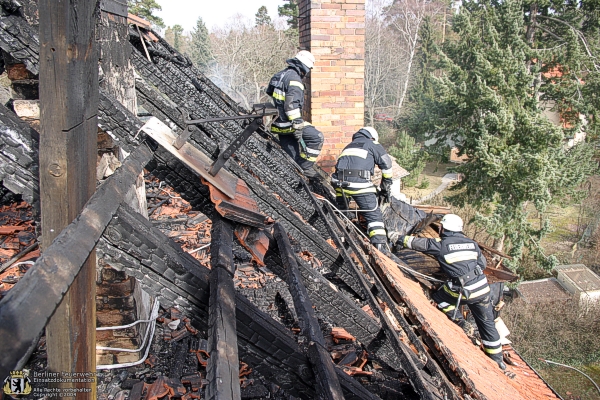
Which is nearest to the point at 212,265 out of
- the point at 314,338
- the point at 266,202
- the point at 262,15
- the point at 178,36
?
the point at 314,338

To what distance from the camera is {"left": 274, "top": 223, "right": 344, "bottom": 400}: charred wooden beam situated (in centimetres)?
144

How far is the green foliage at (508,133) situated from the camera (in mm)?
15461

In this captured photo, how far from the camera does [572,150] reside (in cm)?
1583

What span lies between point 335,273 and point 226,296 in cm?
216

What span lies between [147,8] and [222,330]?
1070 inches

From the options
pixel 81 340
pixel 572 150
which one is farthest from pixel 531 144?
pixel 81 340

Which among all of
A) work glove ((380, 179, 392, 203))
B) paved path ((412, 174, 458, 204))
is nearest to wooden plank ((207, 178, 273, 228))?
work glove ((380, 179, 392, 203))

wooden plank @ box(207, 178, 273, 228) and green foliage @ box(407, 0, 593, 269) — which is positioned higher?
wooden plank @ box(207, 178, 273, 228)

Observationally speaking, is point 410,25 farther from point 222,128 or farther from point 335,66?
point 222,128

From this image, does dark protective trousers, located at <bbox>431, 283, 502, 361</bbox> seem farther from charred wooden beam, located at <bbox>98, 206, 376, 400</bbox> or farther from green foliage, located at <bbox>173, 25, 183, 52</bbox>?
green foliage, located at <bbox>173, 25, 183, 52</bbox>

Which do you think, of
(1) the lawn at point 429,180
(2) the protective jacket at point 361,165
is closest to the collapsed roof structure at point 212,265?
(2) the protective jacket at point 361,165

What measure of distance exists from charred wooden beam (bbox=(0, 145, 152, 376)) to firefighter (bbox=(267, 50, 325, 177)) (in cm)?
499

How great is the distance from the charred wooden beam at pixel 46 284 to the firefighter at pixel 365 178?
5022 mm

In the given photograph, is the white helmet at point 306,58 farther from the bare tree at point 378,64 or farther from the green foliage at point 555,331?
the bare tree at point 378,64
